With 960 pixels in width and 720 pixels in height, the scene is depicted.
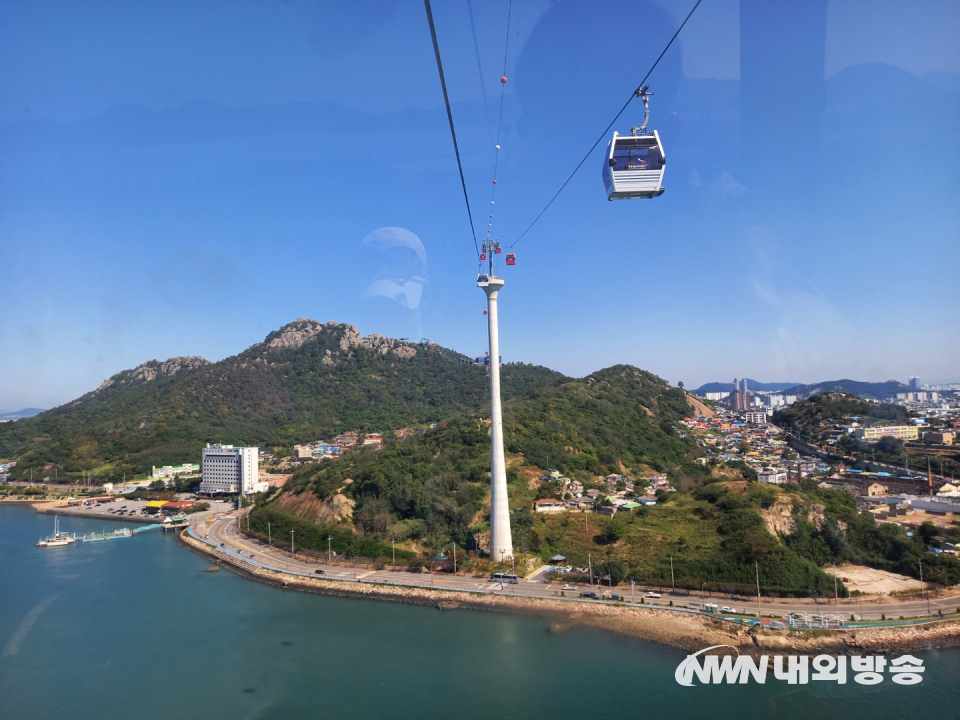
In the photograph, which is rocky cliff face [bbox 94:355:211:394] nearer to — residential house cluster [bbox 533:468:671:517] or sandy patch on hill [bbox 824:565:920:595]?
residential house cluster [bbox 533:468:671:517]

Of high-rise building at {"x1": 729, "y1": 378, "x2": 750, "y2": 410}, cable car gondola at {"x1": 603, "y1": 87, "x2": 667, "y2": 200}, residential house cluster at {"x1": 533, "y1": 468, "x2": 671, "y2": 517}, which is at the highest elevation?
cable car gondola at {"x1": 603, "y1": 87, "x2": 667, "y2": 200}

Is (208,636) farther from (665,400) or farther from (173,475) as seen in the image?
(665,400)

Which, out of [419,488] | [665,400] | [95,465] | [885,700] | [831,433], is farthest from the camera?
[665,400]

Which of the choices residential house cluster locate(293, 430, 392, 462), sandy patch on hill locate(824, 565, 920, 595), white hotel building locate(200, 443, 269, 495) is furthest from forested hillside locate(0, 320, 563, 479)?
sandy patch on hill locate(824, 565, 920, 595)

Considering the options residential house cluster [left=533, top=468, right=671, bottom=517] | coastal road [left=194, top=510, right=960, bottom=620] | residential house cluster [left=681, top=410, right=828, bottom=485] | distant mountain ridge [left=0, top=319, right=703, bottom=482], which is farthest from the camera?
distant mountain ridge [left=0, top=319, right=703, bottom=482]

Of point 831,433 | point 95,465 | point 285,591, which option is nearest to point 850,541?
point 285,591

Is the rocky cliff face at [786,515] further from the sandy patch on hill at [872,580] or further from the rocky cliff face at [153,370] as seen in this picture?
the rocky cliff face at [153,370]
